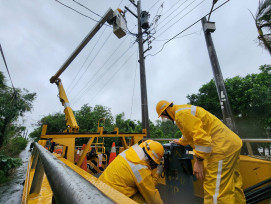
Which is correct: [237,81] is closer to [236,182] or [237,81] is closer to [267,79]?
[267,79]

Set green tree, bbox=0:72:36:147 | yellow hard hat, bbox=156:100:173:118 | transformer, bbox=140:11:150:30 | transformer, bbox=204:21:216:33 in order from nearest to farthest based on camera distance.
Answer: yellow hard hat, bbox=156:100:173:118 < transformer, bbox=204:21:216:33 < transformer, bbox=140:11:150:30 < green tree, bbox=0:72:36:147

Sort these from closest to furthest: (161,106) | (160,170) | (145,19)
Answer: (161,106), (160,170), (145,19)

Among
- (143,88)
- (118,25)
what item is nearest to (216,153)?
(143,88)

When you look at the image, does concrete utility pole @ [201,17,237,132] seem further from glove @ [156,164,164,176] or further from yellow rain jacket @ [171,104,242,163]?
glove @ [156,164,164,176]

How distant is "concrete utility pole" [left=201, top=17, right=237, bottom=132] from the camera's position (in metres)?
4.04

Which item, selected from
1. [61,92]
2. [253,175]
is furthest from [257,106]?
[61,92]

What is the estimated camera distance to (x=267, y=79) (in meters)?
11.5

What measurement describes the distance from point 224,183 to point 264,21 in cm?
656

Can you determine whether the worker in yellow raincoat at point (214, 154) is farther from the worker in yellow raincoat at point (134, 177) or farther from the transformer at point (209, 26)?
the transformer at point (209, 26)

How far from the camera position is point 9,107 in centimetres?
1076

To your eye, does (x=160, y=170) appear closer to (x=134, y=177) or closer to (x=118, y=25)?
(x=134, y=177)

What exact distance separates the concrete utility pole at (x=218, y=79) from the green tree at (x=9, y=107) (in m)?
11.4

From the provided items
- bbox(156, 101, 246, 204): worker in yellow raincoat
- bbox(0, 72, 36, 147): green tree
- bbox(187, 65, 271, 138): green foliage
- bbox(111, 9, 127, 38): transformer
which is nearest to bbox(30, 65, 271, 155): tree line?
bbox(187, 65, 271, 138): green foliage

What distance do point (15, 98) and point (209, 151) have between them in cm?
1484
